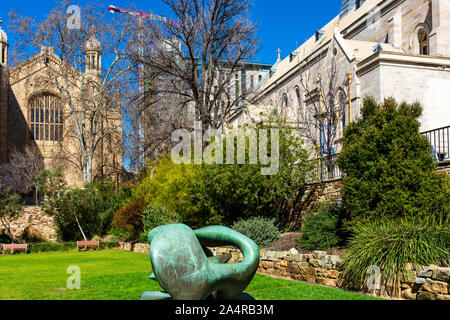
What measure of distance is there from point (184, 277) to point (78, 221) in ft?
83.8

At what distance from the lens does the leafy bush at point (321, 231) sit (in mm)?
11758

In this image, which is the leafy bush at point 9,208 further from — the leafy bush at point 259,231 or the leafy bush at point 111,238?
the leafy bush at point 259,231

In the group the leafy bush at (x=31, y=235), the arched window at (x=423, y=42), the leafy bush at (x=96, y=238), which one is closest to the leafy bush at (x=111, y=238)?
the leafy bush at (x=96, y=238)

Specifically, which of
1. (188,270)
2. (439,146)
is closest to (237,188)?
(439,146)

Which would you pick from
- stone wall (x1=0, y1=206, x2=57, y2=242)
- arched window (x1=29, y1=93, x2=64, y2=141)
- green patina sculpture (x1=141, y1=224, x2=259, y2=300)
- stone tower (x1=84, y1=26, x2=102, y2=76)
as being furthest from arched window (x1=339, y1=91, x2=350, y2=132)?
arched window (x1=29, y1=93, x2=64, y2=141)

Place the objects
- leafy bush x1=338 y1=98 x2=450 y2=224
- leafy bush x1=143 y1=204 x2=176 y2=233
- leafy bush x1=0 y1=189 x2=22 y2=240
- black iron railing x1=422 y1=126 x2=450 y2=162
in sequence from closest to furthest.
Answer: leafy bush x1=338 y1=98 x2=450 y2=224 → black iron railing x1=422 y1=126 x2=450 y2=162 → leafy bush x1=143 y1=204 x2=176 y2=233 → leafy bush x1=0 y1=189 x2=22 y2=240

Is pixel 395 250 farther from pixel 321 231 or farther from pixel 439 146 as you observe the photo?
pixel 439 146

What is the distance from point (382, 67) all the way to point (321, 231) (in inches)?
530

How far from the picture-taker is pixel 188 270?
5.14m

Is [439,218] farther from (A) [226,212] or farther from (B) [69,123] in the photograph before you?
(B) [69,123]

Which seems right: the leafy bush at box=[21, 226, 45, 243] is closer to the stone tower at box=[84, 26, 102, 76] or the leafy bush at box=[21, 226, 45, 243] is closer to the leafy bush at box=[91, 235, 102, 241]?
the leafy bush at box=[91, 235, 102, 241]

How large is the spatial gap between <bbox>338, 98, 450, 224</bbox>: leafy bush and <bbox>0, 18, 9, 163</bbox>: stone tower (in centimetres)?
3991

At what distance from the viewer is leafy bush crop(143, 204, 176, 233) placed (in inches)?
838
